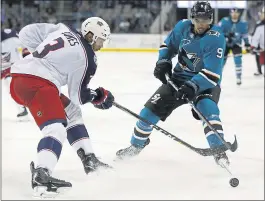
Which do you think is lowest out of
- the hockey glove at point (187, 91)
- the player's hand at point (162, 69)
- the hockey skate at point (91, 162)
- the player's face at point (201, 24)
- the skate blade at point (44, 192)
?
the hockey skate at point (91, 162)

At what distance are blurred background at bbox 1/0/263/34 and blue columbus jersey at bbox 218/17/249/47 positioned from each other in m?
0.16

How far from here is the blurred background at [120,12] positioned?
4262 millimetres

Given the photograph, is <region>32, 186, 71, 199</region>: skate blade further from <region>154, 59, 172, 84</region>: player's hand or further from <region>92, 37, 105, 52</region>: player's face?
<region>154, 59, 172, 84</region>: player's hand

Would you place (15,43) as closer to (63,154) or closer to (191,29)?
(63,154)

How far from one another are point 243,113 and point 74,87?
312 centimetres

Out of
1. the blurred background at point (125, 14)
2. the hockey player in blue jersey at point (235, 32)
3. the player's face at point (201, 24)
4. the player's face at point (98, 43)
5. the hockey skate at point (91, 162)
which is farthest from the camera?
the hockey player in blue jersey at point (235, 32)

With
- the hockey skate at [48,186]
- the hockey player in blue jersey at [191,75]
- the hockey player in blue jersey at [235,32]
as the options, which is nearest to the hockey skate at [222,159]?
the hockey player in blue jersey at [191,75]

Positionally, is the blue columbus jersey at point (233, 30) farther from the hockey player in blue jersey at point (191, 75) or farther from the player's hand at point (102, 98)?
the player's hand at point (102, 98)

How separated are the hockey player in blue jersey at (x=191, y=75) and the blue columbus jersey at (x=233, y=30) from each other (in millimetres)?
3351

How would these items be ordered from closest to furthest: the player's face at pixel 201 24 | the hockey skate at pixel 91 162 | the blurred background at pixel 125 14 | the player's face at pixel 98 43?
the player's face at pixel 98 43
the player's face at pixel 201 24
the hockey skate at pixel 91 162
the blurred background at pixel 125 14

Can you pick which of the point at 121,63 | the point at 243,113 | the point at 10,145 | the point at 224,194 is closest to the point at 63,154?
the point at 10,145

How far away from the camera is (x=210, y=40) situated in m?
2.68

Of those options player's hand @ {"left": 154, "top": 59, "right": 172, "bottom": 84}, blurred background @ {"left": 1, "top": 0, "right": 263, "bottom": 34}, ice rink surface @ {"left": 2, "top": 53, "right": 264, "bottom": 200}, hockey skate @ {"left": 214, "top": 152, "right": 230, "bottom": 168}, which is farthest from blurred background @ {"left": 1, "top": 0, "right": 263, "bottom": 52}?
hockey skate @ {"left": 214, "top": 152, "right": 230, "bottom": 168}

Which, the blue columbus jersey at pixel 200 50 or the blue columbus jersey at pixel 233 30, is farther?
the blue columbus jersey at pixel 233 30
